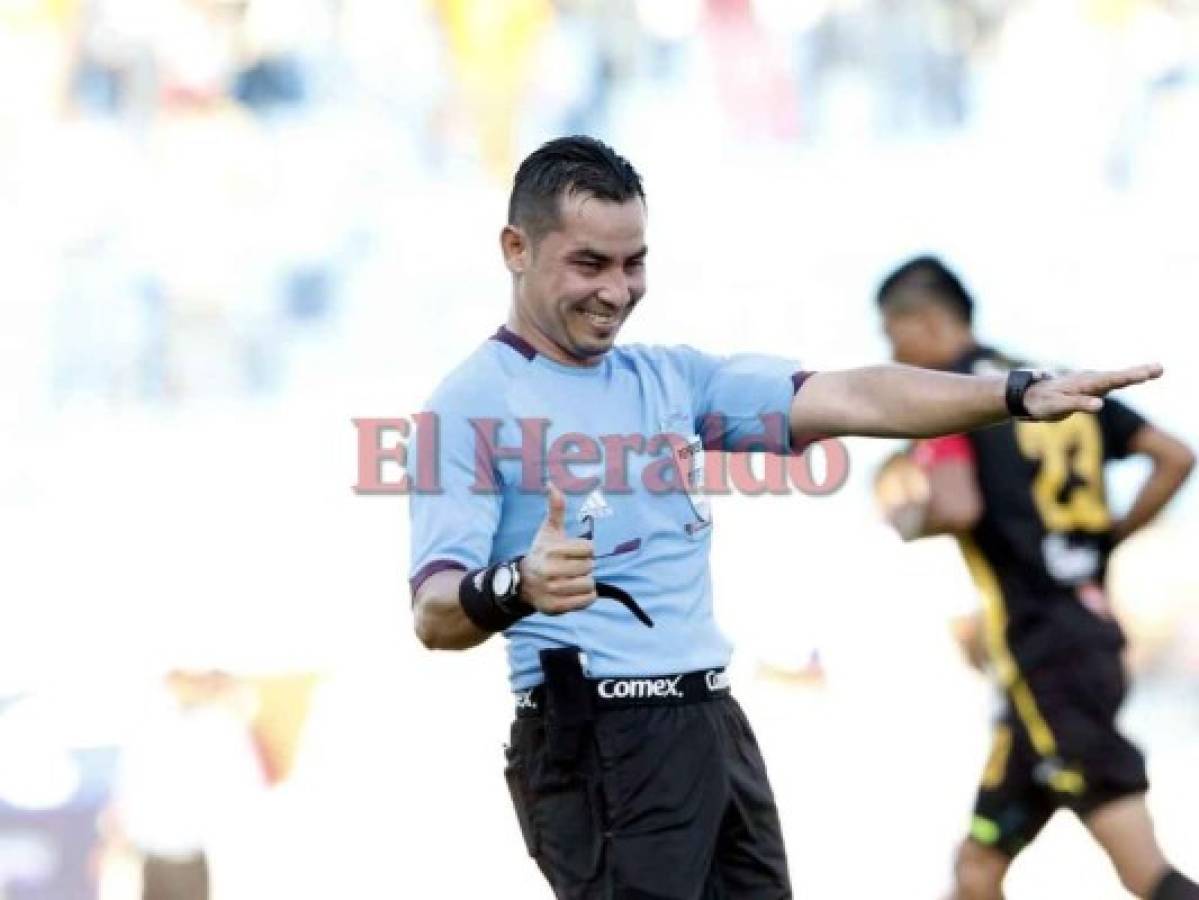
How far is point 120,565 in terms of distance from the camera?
776 centimetres

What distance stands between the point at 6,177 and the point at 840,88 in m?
2.71

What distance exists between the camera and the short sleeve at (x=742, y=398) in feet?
12.7

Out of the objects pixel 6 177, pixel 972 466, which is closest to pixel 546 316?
pixel 972 466

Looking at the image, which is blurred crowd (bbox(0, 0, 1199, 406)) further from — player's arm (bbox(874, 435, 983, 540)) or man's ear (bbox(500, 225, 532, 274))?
man's ear (bbox(500, 225, 532, 274))

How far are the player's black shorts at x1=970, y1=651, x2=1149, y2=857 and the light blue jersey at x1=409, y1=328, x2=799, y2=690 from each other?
6.26ft

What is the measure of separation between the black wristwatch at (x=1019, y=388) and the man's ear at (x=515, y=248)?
0.75m

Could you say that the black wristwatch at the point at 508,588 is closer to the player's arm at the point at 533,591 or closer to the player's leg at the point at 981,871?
the player's arm at the point at 533,591

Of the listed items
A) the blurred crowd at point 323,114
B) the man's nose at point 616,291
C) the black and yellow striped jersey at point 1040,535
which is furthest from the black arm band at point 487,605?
the blurred crowd at point 323,114

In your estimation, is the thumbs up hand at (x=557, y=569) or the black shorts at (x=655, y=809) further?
the black shorts at (x=655, y=809)

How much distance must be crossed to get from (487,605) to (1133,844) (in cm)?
259

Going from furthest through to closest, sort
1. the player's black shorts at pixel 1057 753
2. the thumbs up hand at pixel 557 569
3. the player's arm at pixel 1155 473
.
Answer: the player's arm at pixel 1155 473 < the player's black shorts at pixel 1057 753 < the thumbs up hand at pixel 557 569

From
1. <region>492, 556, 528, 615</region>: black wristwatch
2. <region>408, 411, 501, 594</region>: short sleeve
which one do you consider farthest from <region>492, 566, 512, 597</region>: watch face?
<region>408, 411, 501, 594</region>: short sleeve

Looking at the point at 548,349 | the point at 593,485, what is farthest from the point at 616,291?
the point at 593,485

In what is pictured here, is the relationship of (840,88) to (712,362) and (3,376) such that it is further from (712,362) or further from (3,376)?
(712,362)
